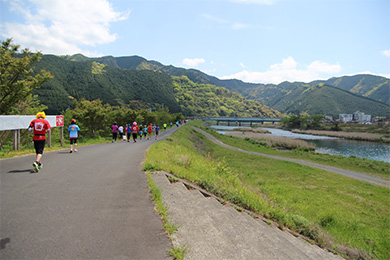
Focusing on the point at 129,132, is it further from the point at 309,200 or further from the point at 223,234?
the point at 223,234

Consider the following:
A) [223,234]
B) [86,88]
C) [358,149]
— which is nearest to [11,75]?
[223,234]

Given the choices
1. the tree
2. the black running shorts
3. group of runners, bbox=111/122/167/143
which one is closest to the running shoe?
the black running shorts

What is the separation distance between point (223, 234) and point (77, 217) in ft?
9.32

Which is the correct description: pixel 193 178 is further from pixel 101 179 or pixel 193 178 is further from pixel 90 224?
pixel 90 224

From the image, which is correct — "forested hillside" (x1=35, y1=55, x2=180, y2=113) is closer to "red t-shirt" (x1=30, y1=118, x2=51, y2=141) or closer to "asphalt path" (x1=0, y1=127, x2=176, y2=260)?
"red t-shirt" (x1=30, y1=118, x2=51, y2=141)

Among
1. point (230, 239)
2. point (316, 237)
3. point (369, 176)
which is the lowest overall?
point (369, 176)

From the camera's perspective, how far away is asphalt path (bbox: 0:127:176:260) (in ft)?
11.5

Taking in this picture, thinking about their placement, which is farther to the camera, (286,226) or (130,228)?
(286,226)

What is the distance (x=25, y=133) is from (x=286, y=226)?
18.6 metres

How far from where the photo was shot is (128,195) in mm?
6020

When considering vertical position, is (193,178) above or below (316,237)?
above

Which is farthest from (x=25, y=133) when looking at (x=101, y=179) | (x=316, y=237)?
(x=316, y=237)

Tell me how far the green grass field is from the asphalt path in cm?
242

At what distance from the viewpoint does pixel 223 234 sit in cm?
440
